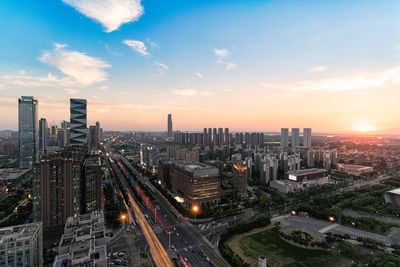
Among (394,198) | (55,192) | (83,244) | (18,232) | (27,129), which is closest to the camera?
(83,244)

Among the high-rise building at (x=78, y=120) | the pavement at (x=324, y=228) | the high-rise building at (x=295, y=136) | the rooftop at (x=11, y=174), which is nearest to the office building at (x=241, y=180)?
the pavement at (x=324, y=228)

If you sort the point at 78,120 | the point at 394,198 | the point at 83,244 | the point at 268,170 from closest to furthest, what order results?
the point at 83,244 < the point at 394,198 < the point at 268,170 < the point at 78,120

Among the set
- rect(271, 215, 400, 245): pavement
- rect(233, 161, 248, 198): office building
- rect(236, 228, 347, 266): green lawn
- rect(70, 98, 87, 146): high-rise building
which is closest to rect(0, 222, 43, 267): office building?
rect(236, 228, 347, 266): green lawn


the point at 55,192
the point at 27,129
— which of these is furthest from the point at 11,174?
the point at 55,192

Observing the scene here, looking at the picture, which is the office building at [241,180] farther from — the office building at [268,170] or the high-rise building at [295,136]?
the high-rise building at [295,136]

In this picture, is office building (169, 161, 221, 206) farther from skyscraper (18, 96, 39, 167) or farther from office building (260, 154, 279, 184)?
skyscraper (18, 96, 39, 167)

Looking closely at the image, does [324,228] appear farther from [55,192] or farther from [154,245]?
[55,192]

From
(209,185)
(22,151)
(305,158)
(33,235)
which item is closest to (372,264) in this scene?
(209,185)
